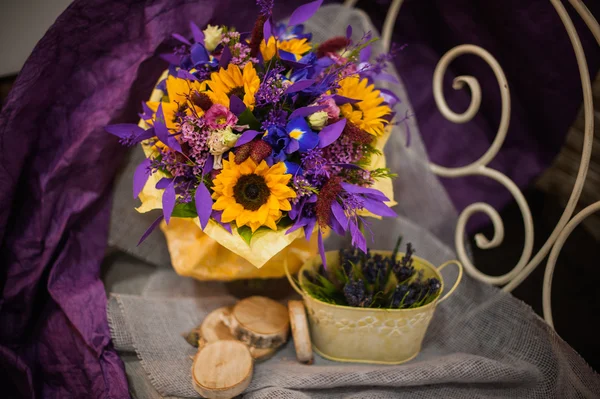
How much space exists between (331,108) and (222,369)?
1.81 feet

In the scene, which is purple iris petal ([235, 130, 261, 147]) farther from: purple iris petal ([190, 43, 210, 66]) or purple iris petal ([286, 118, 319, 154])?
purple iris petal ([190, 43, 210, 66])

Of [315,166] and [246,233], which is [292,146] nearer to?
[315,166]

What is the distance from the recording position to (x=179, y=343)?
1.05m

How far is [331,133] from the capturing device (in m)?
0.85

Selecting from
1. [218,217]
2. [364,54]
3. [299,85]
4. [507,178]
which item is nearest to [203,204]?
[218,217]

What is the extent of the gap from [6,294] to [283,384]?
667mm

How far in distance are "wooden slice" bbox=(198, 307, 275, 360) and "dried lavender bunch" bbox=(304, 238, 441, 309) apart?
0.57ft

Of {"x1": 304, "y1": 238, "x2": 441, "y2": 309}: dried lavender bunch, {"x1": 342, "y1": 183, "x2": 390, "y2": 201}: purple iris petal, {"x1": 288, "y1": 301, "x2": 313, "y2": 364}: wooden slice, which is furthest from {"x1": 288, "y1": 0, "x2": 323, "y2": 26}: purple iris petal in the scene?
{"x1": 288, "y1": 301, "x2": 313, "y2": 364}: wooden slice

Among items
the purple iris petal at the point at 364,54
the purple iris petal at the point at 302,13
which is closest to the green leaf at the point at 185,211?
the purple iris petal at the point at 302,13

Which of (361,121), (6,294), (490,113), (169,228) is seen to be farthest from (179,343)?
(490,113)

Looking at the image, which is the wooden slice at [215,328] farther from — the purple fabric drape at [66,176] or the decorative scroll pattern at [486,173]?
the decorative scroll pattern at [486,173]

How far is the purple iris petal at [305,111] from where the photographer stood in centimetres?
84

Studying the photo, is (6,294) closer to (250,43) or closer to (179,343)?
(179,343)

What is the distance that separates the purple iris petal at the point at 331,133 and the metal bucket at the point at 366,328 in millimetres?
320
